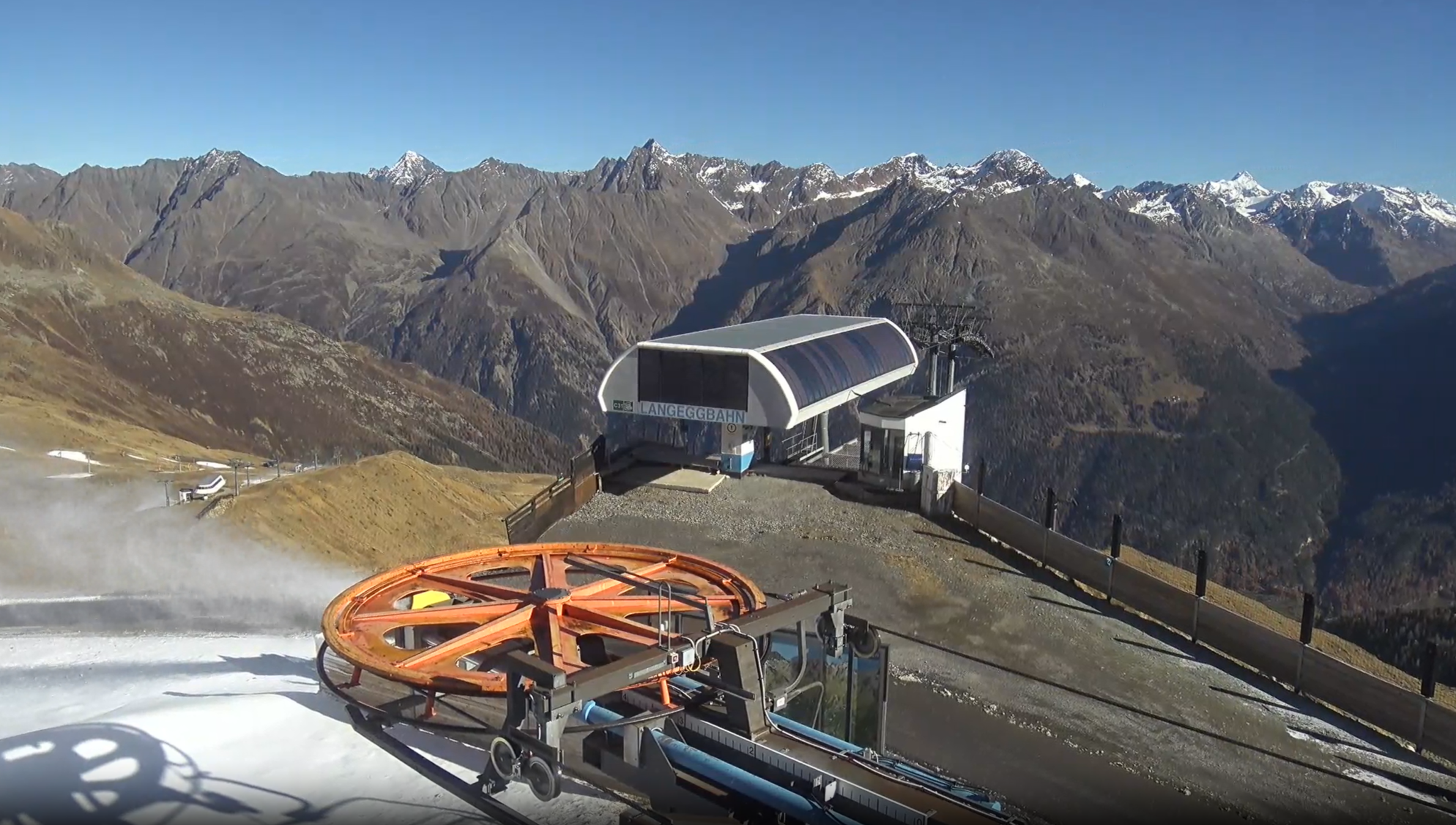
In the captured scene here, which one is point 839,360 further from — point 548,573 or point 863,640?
point 863,640

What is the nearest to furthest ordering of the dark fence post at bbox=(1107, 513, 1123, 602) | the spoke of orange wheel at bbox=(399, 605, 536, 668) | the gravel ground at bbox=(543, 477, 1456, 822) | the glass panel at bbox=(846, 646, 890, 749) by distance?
the spoke of orange wheel at bbox=(399, 605, 536, 668)
the glass panel at bbox=(846, 646, 890, 749)
the gravel ground at bbox=(543, 477, 1456, 822)
the dark fence post at bbox=(1107, 513, 1123, 602)

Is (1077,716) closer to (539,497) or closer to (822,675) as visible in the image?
(822,675)

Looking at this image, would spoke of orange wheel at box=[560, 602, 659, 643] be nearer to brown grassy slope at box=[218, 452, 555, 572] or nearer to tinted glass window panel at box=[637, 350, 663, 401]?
tinted glass window panel at box=[637, 350, 663, 401]

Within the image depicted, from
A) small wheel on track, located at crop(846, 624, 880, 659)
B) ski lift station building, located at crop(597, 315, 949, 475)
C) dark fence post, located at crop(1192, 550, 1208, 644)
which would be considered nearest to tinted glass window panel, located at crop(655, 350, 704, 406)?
ski lift station building, located at crop(597, 315, 949, 475)

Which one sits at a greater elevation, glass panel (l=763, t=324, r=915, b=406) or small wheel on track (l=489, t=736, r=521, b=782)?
glass panel (l=763, t=324, r=915, b=406)

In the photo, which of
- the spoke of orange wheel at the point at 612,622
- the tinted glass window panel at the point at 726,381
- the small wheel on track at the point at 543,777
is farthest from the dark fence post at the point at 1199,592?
the small wheel on track at the point at 543,777

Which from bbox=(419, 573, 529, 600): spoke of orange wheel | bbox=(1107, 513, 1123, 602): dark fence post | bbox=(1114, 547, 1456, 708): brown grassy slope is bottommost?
bbox=(1114, 547, 1456, 708): brown grassy slope

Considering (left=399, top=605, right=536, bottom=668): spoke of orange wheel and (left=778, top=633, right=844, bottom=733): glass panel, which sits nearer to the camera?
(left=399, top=605, right=536, bottom=668): spoke of orange wheel
